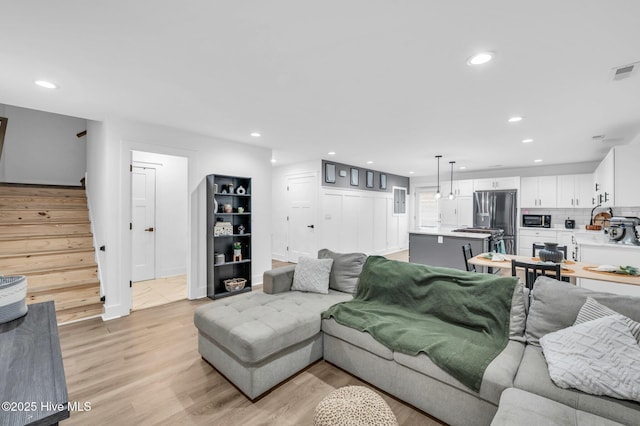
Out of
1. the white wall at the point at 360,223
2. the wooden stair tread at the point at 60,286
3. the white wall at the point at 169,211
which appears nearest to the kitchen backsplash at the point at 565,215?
the white wall at the point at 360,223

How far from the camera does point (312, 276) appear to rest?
307 centimetres

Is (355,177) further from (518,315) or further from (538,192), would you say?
(518,315)

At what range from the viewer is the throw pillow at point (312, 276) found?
119 inches

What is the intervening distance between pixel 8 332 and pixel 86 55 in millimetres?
1912

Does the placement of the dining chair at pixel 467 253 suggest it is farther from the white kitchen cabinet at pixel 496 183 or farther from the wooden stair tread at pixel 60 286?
the wooden stair tread at pixel 60 286

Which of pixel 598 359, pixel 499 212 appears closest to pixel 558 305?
pixel 598 359

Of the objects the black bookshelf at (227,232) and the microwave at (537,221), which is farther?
the microwave at (537,221)

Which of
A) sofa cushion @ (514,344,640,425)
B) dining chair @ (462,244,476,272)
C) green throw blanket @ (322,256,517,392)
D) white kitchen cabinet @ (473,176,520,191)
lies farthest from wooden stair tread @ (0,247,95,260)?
white kitchen cabinet @ (473,176,520,191)

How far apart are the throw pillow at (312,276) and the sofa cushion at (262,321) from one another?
0.11 m

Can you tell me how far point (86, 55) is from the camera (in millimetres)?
2109

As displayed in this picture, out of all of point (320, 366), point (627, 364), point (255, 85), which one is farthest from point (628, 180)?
point (255, 85)

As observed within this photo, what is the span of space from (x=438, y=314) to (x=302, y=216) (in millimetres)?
4739

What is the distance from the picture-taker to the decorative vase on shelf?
3.02 meters

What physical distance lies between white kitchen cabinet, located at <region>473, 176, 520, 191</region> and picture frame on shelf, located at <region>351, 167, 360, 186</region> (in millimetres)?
3203
